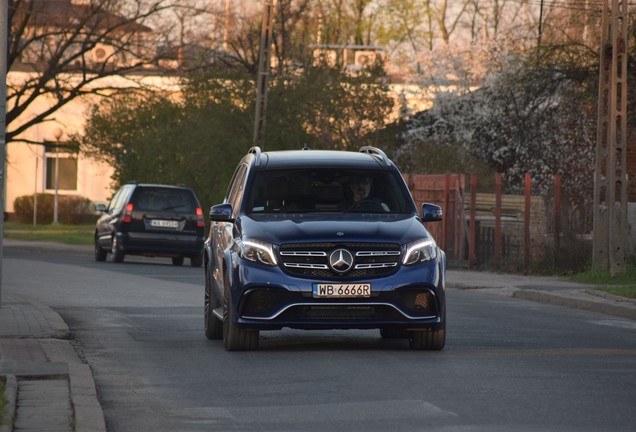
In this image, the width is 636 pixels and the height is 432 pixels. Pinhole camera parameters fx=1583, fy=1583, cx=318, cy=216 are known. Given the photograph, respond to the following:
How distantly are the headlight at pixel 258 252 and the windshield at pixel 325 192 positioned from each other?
0.95 metres

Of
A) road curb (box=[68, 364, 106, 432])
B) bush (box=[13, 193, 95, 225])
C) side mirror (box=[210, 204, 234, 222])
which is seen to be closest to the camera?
road curb (box=[68, 364, 106, 432])

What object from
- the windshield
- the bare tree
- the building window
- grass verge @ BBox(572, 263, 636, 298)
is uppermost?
the bare tree

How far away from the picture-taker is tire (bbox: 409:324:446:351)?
13337mm

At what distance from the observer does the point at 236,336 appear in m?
13.3

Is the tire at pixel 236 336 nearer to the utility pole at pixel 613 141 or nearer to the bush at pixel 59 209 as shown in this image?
the utility pole at pixel 613 141

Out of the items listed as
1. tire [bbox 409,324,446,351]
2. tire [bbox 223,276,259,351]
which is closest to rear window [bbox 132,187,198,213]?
tire [bbox 223,276,259,351]

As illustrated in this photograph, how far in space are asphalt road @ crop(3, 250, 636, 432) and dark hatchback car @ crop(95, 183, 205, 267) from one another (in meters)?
13.9

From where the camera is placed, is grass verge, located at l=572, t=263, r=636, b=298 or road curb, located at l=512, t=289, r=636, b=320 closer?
road curb, located at l=512, t=289, r=636, b=320

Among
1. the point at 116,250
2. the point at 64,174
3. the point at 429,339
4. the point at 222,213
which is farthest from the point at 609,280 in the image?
the point at 64,174

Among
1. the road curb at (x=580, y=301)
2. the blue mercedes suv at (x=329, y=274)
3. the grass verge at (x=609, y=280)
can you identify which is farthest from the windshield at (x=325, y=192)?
the grass verge at (x=609, y=280)

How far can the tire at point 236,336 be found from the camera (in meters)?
13.2

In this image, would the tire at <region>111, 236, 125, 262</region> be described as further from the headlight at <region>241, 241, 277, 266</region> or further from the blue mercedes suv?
the headlight at <region>241, 241, 277, 266</region>

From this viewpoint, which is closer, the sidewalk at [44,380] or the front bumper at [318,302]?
the sidewalk at [44,380]

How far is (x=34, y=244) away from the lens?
45438 mm
